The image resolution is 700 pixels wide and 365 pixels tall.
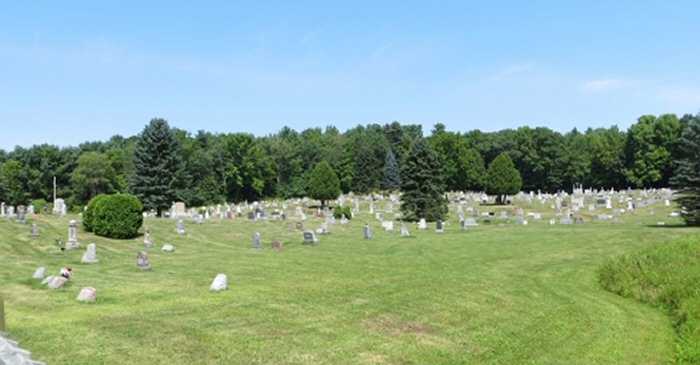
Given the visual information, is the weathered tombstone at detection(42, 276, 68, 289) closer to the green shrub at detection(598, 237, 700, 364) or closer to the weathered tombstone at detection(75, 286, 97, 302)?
the weathered tombstone at detection(75, 286, 97, 302)

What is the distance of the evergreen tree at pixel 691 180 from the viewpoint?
32.4 metres

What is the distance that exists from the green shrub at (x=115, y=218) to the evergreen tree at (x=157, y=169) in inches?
974

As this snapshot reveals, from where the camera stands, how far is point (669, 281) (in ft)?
58.9

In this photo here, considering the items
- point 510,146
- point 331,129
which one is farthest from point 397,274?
point 331,129

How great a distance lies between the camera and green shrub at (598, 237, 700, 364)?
45.2 ft

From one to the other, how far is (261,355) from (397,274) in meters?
10.1

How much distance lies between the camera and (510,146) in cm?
10412

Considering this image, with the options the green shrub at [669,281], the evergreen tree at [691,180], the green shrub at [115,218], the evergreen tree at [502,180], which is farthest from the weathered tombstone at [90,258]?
the evergreen tree at [502,180]

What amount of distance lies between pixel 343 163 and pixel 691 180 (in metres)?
66.8

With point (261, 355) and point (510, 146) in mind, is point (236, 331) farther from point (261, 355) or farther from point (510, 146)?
point (510, 146)

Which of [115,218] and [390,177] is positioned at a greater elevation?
[390,177]

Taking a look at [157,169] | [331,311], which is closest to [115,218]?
[331,311]

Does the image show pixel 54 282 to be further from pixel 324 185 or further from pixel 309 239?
pixel 324 185

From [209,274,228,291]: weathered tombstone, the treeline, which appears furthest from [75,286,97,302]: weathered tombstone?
the treeline
